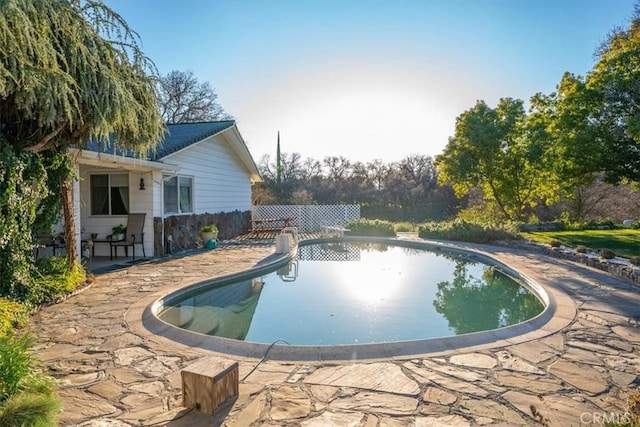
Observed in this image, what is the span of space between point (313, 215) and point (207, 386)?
14775mm

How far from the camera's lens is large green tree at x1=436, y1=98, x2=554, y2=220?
606 inches

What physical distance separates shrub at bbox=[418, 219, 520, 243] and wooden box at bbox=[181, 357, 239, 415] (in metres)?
12.0

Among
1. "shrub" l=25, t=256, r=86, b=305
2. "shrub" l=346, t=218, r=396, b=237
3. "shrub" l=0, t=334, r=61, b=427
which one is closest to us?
"shrub" l=0, t=334, r=61, b=427

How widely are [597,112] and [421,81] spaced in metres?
4.61

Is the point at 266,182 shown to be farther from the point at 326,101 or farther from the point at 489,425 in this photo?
the point at 489,425

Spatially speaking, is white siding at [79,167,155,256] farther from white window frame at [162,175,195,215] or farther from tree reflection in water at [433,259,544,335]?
tree reflection in water at [433,259,544,335]

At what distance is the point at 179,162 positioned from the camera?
10.9 metres

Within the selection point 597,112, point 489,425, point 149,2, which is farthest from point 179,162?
point 597,112

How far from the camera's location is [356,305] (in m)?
6.32

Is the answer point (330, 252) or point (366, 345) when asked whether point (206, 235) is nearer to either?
point (330, 252)

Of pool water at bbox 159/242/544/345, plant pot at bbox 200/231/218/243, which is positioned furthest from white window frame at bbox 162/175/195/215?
pool water at bbox 159/242/544/345

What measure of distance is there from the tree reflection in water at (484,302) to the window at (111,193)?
800 centimetres

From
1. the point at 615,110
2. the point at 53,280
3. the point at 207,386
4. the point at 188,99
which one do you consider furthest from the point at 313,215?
the point at 207,386

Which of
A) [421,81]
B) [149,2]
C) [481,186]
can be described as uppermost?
[149,2]
